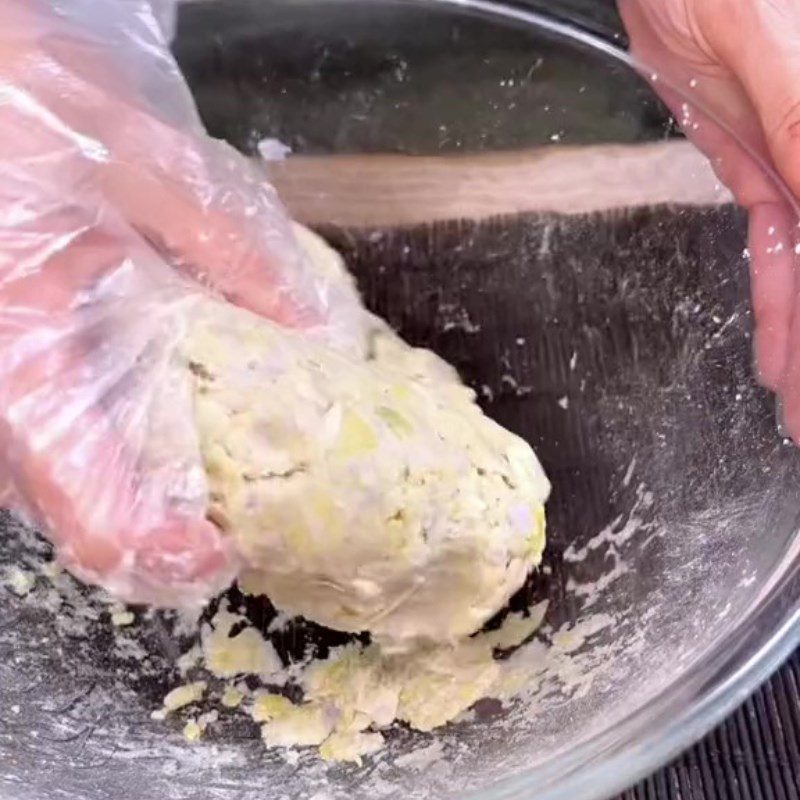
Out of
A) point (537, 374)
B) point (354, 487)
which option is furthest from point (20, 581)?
point (537, 374)

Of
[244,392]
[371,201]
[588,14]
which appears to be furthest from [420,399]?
[588,14]

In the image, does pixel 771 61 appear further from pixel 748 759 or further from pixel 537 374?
pixel 748 759

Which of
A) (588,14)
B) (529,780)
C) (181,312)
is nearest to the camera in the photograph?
(529,780)

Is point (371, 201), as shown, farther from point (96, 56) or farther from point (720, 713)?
point (720, 713)

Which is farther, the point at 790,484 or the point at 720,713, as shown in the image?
the point at 790,484

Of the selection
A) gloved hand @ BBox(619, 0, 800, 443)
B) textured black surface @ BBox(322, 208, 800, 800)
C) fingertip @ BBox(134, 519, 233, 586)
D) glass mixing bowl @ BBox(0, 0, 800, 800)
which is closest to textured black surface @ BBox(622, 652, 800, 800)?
textured black surface @ BBox(322, 208, 800, 800)

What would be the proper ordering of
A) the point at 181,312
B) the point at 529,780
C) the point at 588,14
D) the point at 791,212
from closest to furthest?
the point at 529,780 → the point at 181,312 → the point at 791,212 → the point at 588,14

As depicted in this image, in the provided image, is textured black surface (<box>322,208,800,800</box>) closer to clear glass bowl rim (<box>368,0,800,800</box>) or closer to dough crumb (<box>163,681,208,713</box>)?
clear glass bowl rim (<box>368,0,800,800</box>)
